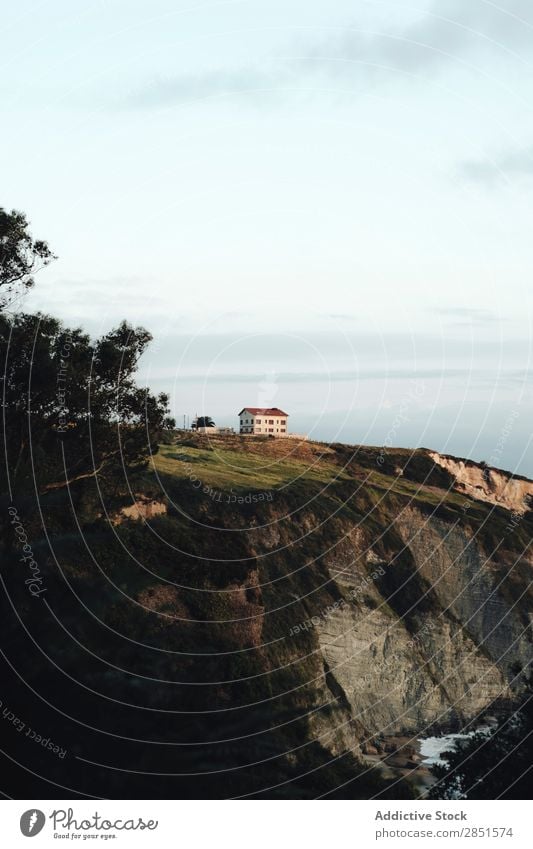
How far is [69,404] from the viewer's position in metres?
81.2

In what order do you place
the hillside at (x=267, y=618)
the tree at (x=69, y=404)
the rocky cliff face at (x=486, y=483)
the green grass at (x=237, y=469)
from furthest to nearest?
the rocky cliff face at (x=486, y=483) < the green grass at (x=237, y=469) < the tree at (x=69, y=404) < the hillside at (x=267, y=618)

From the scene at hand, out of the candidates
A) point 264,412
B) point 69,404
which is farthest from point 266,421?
point 69,404

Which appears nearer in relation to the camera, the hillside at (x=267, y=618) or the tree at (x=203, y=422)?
the hillside at (x=267, y=618)

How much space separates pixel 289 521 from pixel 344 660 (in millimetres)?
14052

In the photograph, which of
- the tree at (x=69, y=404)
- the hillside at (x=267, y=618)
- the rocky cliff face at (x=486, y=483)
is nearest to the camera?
the hillside at (x=267, y=618)

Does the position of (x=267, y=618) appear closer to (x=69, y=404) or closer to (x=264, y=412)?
(x=69, y=404)

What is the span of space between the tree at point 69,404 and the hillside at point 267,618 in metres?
3.03

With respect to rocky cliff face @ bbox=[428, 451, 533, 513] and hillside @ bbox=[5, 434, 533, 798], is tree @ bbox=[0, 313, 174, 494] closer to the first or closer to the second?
hillside @ bbox=[5, 434, 533, 798]

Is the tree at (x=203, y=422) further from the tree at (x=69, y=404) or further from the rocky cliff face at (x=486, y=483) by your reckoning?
the tree at (x=69, y=404)

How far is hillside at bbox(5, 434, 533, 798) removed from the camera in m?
70.6

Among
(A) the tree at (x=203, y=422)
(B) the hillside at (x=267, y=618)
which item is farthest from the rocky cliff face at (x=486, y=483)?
(A) the tree at (x=203, y=422)

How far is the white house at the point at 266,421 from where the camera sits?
143 metres

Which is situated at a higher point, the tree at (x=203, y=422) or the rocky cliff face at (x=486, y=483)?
the tree at (x=203, y=422)

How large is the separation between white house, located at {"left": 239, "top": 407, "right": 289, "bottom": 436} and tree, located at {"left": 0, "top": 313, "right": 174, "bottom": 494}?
5344 centimetres
